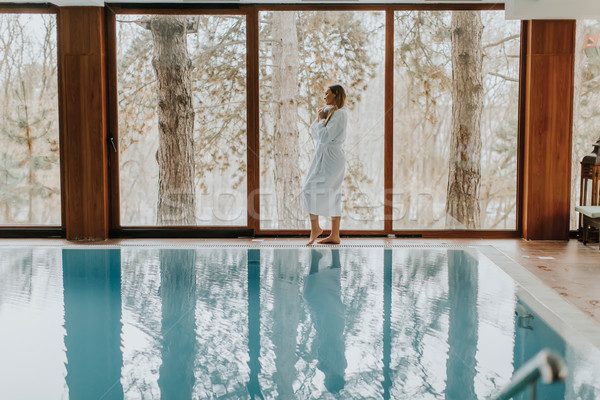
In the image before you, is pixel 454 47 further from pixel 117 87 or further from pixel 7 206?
pixel 7 206

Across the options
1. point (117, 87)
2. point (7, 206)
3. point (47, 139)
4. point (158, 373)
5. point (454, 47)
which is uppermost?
point (454, 47)

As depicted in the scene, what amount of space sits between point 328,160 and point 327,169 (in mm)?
82

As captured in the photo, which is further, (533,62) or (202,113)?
(202,113)

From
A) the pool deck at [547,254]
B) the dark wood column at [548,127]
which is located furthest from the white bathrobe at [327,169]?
the dark wood column at [548,127]

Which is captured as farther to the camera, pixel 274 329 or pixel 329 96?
pixel 329 96

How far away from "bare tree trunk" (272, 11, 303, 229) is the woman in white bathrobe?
67 cm

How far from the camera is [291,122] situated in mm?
6566

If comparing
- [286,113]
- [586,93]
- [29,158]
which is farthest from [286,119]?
[586,93]

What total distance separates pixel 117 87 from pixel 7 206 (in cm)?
168

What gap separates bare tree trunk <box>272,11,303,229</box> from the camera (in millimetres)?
6402

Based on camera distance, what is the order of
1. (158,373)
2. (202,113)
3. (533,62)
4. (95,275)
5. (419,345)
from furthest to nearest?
(202,113), (533,62), (95,275), (419,345), (158,373)

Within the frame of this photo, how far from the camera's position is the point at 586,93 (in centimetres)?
629

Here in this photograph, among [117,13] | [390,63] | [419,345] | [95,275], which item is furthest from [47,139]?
[419,345]

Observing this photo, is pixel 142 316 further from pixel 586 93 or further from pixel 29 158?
pixel 586 93
